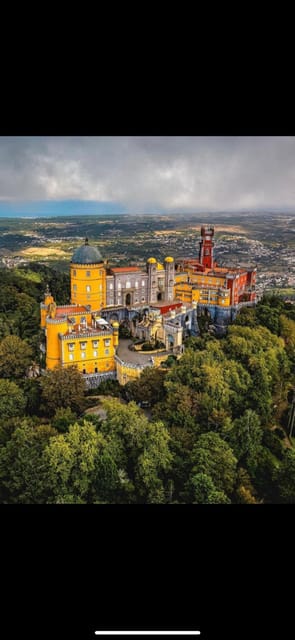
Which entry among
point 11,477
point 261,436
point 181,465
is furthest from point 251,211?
point 11,477

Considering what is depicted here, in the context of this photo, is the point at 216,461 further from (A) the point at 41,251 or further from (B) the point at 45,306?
(A) the point at 41,251

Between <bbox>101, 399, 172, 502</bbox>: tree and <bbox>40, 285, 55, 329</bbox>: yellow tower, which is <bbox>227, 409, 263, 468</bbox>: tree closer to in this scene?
<bbox>101, 399, 172, 502</bbox>: tree

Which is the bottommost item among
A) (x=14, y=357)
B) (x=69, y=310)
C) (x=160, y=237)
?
(x=14, y=357)

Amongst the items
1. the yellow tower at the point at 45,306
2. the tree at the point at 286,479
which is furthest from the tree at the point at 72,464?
the yellow tower at the point at 45,306

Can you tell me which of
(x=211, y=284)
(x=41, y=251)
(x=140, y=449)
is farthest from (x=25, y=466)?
(x=211, y=284)

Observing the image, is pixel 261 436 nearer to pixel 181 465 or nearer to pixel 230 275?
pixel 181 465

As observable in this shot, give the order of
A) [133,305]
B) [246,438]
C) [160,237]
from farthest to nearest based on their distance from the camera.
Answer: [133,305] < [160,237] < [246,438]

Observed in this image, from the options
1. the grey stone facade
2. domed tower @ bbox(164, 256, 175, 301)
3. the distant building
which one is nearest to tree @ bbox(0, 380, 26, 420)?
the grey stone facade
